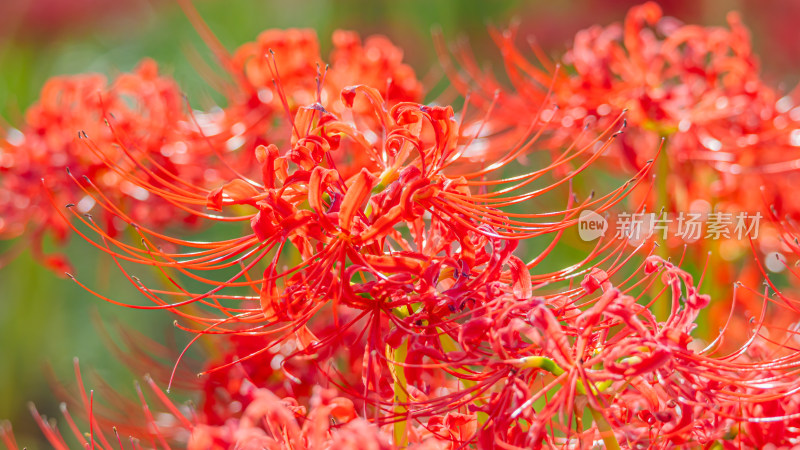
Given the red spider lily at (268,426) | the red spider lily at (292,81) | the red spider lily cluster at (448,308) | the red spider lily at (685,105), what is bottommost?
the red spider lily at (268,426)

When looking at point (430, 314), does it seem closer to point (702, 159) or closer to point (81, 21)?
point (702, 159)

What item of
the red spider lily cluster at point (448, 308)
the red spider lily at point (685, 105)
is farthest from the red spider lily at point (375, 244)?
the red spider lily at point (685, 105)

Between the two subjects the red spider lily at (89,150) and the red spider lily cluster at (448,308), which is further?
the red spider lily at (89,150)

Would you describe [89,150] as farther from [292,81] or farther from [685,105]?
[685,105]

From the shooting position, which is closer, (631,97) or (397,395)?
(397,395)

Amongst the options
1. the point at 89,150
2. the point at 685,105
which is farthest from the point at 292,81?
the point at 685,105

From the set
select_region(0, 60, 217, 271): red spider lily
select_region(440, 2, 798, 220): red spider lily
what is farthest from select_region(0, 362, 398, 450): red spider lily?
select_region(440, 2, 798, 220): red spider lily

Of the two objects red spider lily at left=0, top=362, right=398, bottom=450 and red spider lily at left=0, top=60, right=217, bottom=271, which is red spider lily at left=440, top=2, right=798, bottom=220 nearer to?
red spider lily at left=0, top=60, right=217, bottom=271

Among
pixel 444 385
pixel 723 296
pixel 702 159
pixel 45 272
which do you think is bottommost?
pixel 45 272

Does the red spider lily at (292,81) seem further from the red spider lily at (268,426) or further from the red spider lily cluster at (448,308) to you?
the red spider lily at (268,426)

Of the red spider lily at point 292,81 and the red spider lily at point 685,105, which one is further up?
the red spider lily at point 685,105

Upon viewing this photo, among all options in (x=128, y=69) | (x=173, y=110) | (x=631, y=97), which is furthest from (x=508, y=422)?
(x=128, y=69)
